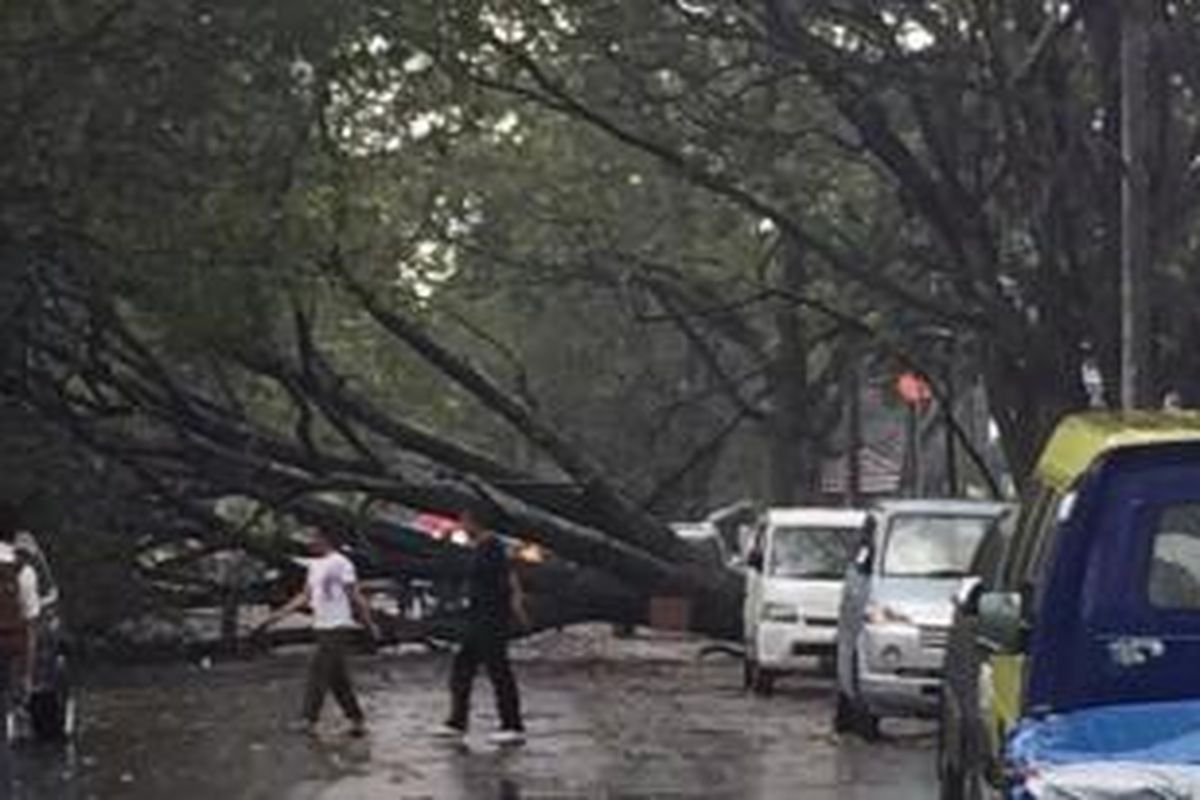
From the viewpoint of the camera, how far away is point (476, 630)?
73.3 feet

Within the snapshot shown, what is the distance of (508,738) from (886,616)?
322cm

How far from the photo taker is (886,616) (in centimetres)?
2244

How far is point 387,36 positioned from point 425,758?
6.14 meters

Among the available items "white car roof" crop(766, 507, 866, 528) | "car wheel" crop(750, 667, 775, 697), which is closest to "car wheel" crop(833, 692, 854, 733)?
"car wheel" crop(750, 667, 775, 697)

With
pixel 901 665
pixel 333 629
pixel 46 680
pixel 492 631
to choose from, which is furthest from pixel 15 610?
pixel 901 665

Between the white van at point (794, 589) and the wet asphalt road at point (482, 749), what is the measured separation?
488mm

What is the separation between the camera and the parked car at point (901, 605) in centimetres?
2212

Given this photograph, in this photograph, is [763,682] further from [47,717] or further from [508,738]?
[47,717]

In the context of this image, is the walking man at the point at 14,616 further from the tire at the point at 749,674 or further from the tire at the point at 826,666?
the tire at the point at 826,666

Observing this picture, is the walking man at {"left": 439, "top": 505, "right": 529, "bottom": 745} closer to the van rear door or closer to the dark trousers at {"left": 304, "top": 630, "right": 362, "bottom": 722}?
the dark trousers at {"left": 304, "top": 630, "right": 362, "bottom": 722}

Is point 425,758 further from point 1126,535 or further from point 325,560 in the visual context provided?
point 1126,535

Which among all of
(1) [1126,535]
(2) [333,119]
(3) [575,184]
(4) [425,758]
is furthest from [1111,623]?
(3) [575,184]

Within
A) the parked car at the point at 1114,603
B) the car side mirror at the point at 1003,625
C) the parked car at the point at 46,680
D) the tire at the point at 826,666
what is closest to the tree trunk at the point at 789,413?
the tire at the point at 826,666

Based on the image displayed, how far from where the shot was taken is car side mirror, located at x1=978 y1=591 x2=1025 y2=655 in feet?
30.4
